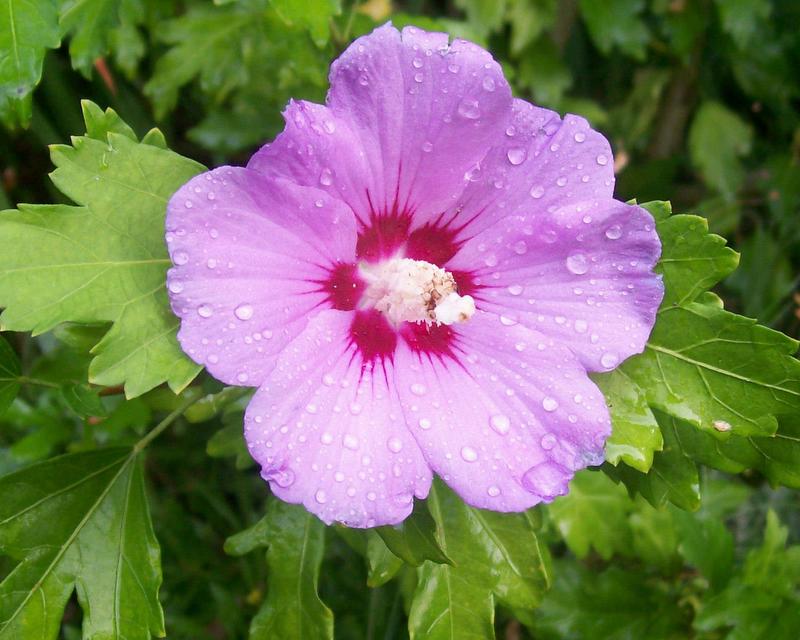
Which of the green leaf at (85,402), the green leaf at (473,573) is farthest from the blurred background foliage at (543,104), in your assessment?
the green leaf at (473,573)

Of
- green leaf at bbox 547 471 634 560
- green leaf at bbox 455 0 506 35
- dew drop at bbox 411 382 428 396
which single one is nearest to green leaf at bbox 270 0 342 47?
dew drop at bbox 411 382 428 396

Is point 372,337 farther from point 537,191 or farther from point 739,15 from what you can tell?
point 739,15

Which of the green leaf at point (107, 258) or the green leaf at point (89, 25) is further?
the green leaf at point (89, 25)

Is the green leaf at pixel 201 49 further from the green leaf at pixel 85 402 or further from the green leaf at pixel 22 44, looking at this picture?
the green leaf at pixel 85 402

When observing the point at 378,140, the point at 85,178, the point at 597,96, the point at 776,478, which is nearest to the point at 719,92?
the point at 597,96

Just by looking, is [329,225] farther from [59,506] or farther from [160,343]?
[59,506]
